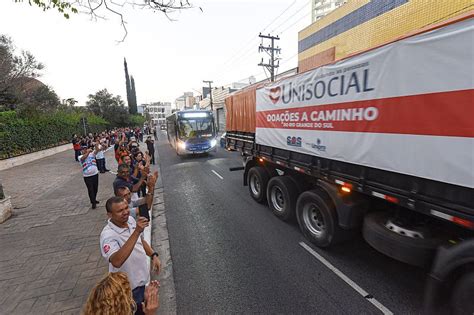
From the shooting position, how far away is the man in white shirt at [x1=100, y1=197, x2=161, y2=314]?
2.04 metres

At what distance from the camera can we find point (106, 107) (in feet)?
141

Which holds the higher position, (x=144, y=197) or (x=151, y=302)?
(x=144, y=197)

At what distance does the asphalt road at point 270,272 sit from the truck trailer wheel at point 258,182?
623 millimetres

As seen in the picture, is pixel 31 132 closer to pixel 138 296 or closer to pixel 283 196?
pixel 283 196

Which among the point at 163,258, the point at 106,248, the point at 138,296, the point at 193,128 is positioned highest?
the point at 193,128

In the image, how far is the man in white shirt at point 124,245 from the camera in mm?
2037

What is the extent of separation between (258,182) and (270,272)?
3020 millimetres

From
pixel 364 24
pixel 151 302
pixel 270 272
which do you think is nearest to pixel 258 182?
pixel 270 272

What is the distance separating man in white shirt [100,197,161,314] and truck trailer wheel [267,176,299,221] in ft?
10.9

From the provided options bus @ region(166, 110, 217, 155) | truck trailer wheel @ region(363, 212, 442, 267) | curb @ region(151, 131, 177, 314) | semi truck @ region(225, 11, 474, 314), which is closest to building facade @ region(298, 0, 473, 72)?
semi truck @ region(225, 11, 474, 314)

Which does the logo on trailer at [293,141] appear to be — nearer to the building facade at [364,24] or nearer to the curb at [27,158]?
the building facade at [364,24]

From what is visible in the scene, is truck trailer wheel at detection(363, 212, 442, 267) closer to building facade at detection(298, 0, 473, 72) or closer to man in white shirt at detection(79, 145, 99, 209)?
man in white shirt at detection(79, 145, 99, 209)

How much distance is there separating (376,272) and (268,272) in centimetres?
165

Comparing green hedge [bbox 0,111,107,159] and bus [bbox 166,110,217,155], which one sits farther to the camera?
bus [bbox 166,110,217,155]
